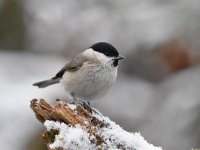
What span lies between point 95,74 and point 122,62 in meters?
4.84

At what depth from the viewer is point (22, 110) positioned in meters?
8.84

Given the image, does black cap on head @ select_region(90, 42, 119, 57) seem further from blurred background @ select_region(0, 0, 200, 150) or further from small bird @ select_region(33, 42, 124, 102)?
blurred background @ select_region(0, 0, 200, 150)

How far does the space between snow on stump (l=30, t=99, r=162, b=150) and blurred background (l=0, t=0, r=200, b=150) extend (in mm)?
4258

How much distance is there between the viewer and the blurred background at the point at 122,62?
8.52 meters

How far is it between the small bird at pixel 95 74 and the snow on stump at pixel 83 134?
74.1 inches

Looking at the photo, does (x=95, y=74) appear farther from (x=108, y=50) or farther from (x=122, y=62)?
(x=122, y=62)

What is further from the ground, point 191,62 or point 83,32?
point 83,32

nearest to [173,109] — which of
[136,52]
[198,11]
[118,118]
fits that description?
[118,118]

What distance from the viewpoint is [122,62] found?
10672 mm

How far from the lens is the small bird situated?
19.1ft

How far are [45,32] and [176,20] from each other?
3341 mm

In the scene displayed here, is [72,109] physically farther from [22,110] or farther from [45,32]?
[45,32]

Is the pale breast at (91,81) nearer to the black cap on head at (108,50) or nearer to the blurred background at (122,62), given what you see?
the black cap on head at (108,50)

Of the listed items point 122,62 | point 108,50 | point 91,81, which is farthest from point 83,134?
point 122,62
